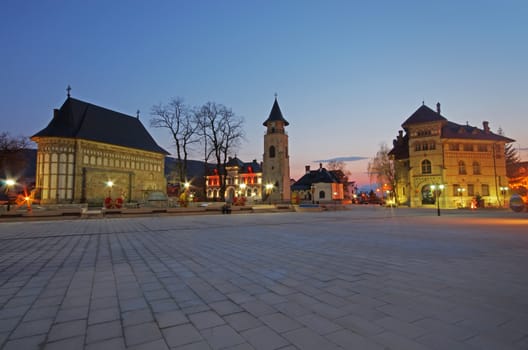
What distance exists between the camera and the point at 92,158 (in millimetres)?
37250

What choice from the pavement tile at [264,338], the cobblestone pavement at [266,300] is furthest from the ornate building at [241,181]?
the pavement tile at [264,338]

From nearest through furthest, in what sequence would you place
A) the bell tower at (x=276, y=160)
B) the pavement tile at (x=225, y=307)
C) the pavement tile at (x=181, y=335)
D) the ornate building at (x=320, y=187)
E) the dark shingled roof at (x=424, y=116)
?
the pavement tile at (x=181, y=335) → the pavement tile at (x=225, y=307) → the dark shingled roof at (x=424, y=116) → the bell tower at (x=276, y=160) → the ornate building at (x=320, y=187)

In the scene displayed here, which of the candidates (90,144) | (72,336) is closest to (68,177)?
(90,144)

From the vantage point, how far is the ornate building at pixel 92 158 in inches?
1342

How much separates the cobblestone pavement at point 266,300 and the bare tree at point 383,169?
47.6m

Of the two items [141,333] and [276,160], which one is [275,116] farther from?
[141,333]

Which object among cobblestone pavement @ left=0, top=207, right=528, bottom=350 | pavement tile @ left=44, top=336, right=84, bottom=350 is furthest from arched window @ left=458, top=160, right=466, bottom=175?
pavement tile @ left=44, top=336, right=84, bottom=350

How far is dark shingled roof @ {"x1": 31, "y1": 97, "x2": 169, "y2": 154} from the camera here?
1406 inches

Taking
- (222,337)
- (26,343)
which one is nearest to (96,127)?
(26,343)

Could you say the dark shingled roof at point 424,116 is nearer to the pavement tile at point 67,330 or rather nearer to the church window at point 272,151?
the church window at point 272,151

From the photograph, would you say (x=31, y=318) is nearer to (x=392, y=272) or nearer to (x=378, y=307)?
(x=378, y=307)

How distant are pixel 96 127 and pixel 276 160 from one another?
29202 mm

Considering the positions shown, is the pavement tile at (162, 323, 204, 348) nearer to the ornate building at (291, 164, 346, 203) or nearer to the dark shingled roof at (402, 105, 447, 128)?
the dark shingled roof at (402, 105, 447, 128)

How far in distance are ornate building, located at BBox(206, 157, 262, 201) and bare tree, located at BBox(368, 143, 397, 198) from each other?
31206 millimetres
